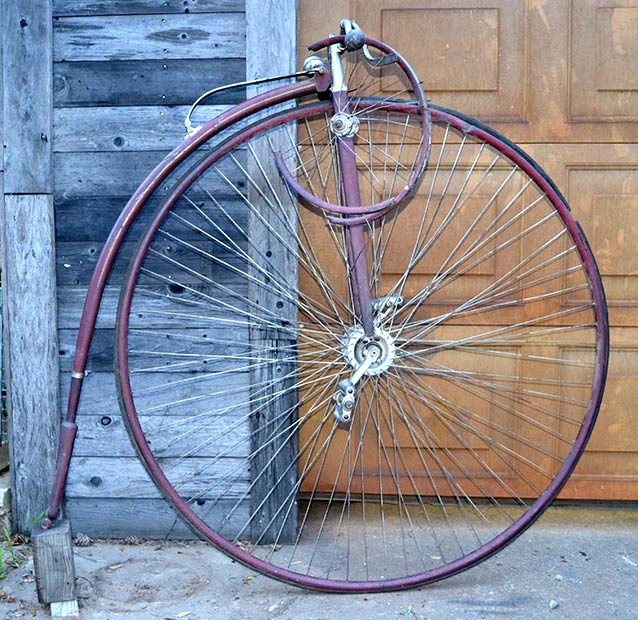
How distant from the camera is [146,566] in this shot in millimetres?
2600

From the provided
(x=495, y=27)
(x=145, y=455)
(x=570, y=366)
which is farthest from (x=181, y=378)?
(x=495, y=27)

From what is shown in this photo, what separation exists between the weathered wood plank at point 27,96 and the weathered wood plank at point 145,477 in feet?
3.01

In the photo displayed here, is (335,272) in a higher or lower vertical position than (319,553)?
higher

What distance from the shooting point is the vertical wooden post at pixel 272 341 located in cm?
258

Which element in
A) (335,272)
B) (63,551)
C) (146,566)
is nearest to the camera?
(63,551)

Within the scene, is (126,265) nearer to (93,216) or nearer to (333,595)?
(93,216)

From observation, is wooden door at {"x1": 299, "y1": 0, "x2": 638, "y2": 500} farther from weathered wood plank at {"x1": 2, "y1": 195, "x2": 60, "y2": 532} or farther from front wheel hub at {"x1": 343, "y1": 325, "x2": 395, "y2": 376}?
weathered wood plank at {"x1": 2, "y1": 195, "x2": 60, "y2": 532}

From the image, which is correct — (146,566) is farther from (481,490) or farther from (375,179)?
(375,179)

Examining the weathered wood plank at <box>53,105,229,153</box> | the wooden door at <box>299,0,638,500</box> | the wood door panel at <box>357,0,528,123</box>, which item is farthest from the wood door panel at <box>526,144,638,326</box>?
the weathered wood plank at <box>53,105,229,153</box>

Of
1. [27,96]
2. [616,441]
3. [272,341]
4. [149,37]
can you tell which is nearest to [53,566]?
[272,341]

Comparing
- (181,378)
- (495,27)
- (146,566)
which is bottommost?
(146,566)

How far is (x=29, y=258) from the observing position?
2666 mm

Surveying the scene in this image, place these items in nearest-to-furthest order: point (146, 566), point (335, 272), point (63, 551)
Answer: point (63, 551) → point (146, 566) → point (335, 272)

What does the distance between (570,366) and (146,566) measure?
5.03 feet
